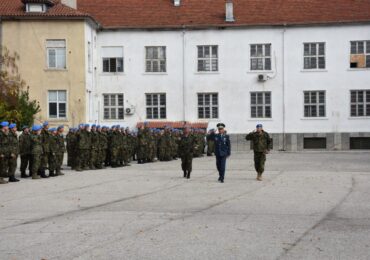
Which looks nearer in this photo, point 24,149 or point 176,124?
A: point 24,149

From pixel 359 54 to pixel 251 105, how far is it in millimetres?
8043

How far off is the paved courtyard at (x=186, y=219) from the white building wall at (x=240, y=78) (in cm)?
2735

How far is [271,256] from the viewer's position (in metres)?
9.93

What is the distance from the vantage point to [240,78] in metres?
51.1

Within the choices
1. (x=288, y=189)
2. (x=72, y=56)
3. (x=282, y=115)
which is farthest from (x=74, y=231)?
(x=282, y=115)

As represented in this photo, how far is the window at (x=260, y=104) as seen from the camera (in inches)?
2003

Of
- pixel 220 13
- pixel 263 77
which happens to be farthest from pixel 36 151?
pixel 220 13

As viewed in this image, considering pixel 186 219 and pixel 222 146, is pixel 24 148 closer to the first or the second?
pixel 222 146

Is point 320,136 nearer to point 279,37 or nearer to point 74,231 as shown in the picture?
point 279,37

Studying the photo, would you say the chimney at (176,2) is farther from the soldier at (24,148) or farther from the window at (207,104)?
the soldier at (24,148)

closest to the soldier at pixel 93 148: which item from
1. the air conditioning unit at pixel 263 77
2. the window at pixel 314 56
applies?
the air conditioning unit at pixel 263 77

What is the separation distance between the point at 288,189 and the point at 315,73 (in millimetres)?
31744

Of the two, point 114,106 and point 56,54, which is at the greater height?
point 56,54

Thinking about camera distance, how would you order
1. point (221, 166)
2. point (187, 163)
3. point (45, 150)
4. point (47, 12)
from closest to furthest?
point (221, 166)
point (187, 163)
point (45, 150)
point (47, 12)
